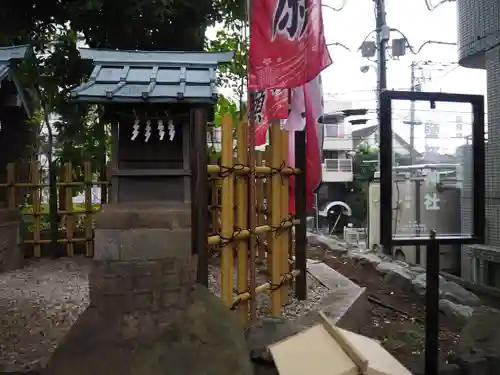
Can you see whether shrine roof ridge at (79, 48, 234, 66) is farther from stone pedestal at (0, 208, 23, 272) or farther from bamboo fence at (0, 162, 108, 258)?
bamboo fence at (0, 162, 108, 258)

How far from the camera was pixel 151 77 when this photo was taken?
11.5 feet

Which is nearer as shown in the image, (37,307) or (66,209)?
(37,307)

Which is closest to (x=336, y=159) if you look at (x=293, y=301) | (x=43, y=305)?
(x=293, y=301)

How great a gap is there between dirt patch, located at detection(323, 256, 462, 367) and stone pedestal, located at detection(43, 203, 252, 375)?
78.4 inches

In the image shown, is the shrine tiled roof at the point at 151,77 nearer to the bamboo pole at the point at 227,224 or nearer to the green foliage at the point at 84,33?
the bamboo pole at the point at 227,224

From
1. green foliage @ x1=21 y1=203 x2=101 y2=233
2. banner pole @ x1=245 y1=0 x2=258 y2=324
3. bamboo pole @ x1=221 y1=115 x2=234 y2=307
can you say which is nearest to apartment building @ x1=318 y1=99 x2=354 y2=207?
green foliage @ x1=21 y1=203 x2=101 y2=233

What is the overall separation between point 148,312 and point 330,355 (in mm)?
1340

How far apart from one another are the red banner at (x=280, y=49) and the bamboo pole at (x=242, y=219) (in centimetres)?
52

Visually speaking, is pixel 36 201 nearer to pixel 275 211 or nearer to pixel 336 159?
pixel 275 211

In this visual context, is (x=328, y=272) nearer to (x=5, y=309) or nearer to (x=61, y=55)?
(x=5, y=309)

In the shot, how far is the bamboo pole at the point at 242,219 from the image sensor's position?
459 centimetres

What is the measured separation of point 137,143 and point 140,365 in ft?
5.39

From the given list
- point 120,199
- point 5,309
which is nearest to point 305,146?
point 120,199

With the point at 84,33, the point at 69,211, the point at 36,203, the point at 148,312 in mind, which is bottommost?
the point at 148,312
